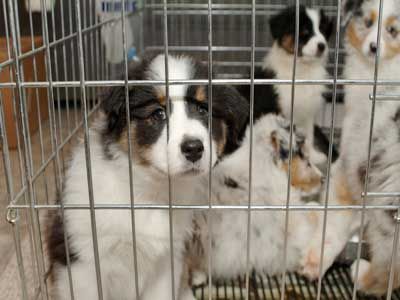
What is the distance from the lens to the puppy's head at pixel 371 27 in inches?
106

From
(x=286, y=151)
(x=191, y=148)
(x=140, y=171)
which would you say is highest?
(x=191, y=148)

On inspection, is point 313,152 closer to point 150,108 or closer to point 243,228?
point 243,228

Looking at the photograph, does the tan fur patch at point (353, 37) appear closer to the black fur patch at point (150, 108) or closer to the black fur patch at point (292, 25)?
the black fur patch at point (292, 25)

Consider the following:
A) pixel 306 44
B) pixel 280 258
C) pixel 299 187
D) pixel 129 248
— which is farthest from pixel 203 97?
pixel 306 44

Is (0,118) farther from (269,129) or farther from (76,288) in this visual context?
(269,129)

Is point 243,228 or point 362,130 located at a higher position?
point 362,130

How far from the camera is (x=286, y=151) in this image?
7.86 ft

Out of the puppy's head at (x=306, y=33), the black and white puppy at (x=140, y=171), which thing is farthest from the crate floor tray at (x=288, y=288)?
the puppy's head at (x=306, y=33)

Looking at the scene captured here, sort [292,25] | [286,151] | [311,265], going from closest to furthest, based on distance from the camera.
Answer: [311,265] < [286,151] < [292,25]

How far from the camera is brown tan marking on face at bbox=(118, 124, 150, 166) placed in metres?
1.56

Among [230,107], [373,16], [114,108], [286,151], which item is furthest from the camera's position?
[373,16]

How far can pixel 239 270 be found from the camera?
2.07 meters

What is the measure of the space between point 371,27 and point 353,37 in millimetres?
108

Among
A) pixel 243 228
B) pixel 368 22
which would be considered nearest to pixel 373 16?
pixel 368 22
